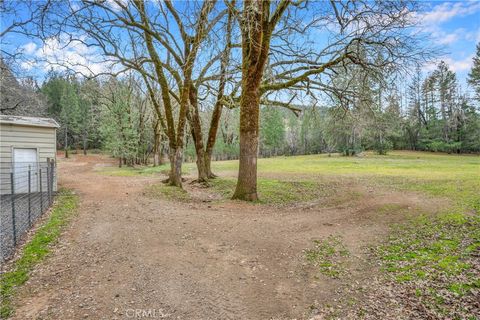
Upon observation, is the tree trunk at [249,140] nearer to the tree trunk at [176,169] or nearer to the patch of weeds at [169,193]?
the patch of weeds at [169,193]

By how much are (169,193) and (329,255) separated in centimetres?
753

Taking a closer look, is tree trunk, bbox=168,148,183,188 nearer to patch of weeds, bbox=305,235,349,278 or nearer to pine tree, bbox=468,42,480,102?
patch of weeds, bbox=305,235,349,278

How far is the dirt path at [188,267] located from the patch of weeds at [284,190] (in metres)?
3.00

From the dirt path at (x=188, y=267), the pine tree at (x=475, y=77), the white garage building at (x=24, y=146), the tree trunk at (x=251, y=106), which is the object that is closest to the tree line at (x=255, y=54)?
the tree trunk at (x=251, y=106)

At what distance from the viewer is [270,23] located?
359 inches

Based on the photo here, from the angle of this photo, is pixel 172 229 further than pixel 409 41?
No

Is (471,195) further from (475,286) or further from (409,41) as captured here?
(475,286)

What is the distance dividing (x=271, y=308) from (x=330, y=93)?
384 inches

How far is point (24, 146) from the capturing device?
10758 millimetres

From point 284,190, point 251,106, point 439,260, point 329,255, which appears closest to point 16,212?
point 251,106

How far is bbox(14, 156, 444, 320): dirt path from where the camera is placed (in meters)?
3.25

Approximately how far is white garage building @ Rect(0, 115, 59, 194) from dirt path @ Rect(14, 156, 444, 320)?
4726mm

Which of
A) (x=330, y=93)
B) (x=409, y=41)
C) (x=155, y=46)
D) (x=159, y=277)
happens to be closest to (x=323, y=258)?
(x=159, y=277)

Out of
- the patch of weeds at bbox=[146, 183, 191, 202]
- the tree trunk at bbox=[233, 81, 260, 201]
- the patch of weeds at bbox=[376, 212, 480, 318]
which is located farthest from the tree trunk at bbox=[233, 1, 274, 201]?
the patch of weeds at bbox=[376, 212, 480, 318]
